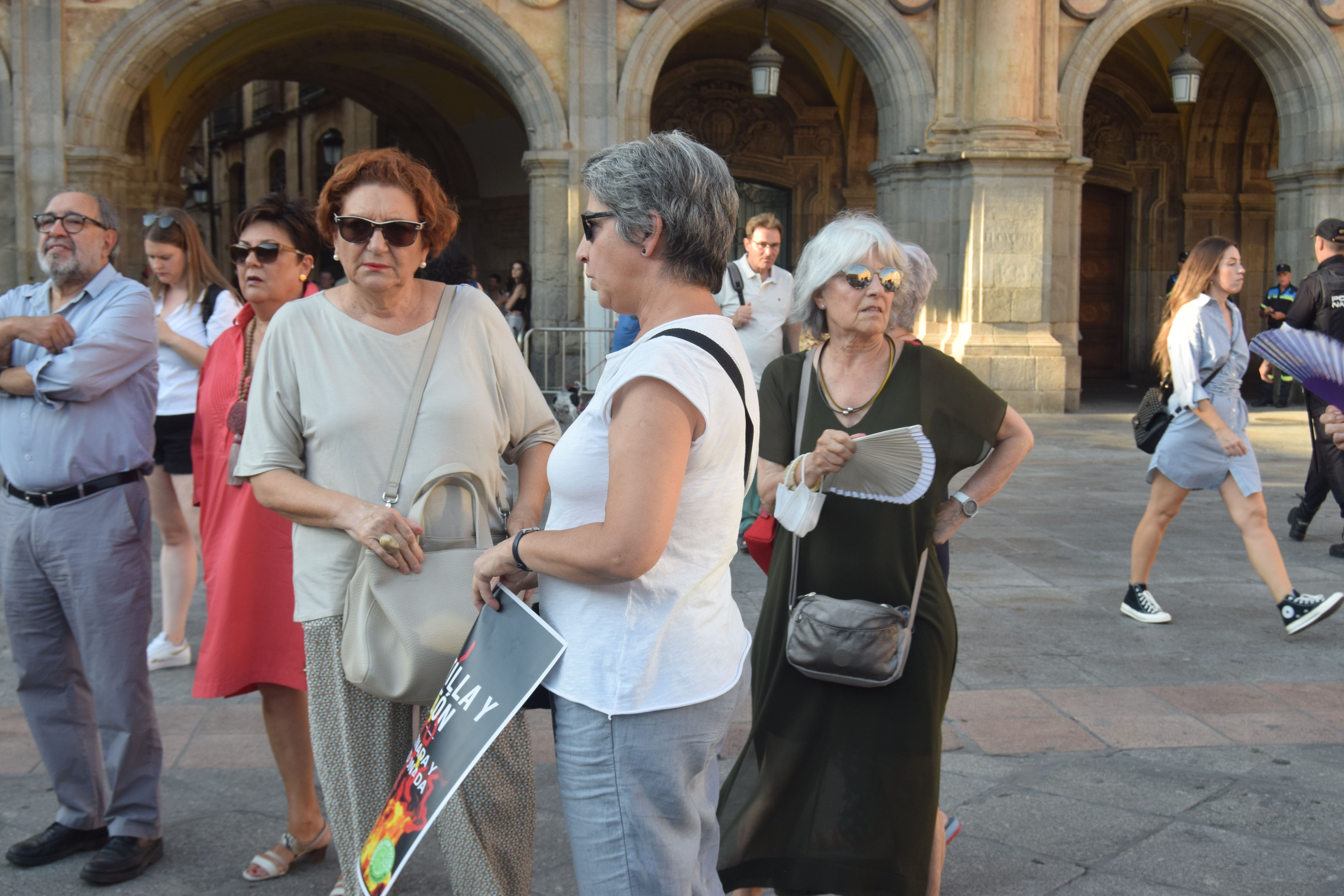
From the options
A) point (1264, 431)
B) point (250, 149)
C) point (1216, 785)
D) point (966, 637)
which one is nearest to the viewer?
point (1216, 785)

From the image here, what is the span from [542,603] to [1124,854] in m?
2.07

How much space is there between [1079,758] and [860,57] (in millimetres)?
12647

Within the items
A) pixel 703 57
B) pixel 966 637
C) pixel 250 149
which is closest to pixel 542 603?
pixel 966 637

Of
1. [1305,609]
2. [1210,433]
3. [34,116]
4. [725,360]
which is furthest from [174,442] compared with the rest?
[34,116]

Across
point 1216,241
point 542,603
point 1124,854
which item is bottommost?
point 1124,854

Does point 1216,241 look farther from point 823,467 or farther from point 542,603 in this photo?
point 542,603

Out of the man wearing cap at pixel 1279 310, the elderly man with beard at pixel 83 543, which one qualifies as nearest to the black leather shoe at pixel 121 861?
the elderly man with beard at pixel 83 543

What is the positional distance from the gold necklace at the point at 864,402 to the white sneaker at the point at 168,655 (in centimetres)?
328

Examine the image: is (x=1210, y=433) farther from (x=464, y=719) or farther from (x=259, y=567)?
(x=464, y=719)

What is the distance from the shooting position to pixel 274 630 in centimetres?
307

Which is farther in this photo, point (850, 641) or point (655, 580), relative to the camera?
point (850, 641)

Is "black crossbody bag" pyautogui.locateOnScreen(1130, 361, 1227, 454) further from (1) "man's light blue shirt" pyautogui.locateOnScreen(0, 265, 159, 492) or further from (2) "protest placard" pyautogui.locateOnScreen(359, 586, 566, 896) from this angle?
(2) "protest placard" pyautogui.locateOnScreen(359, 586, 566, 896)

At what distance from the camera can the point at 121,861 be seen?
3152 millimetres

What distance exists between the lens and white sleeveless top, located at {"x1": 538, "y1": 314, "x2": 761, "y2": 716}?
1.86 metres
